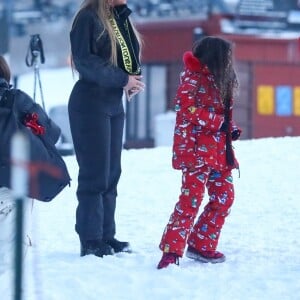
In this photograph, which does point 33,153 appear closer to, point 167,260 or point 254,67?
point 167,260

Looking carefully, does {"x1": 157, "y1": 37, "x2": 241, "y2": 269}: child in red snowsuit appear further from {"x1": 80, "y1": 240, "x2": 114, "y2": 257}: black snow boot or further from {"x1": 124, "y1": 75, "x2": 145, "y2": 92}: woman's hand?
{"x1": 80, "y1": 240, "x2": 114, "y2": 257}: black snow boot

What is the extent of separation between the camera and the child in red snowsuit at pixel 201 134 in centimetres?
562

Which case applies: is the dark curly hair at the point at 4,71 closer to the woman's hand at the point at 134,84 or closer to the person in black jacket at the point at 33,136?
the person in black jacket at the point at 33,136

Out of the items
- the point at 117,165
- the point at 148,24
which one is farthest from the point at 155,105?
the point at 117,165

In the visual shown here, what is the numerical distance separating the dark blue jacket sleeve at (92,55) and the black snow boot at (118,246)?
3.16ft

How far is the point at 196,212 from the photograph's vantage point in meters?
5.77

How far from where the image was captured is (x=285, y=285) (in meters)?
5.34

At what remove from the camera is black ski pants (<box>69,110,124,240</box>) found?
228 inches

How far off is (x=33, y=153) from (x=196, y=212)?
1059 millimetres

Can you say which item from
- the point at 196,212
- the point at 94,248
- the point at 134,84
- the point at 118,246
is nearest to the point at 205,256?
the point at 196,212

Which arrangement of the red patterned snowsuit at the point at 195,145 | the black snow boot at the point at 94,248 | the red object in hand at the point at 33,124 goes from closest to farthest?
1. the red object in hand at the point at 33,124
2. the red patterned snowsuit at the point at 195,145
3. the black snow boot at the point at 94,248

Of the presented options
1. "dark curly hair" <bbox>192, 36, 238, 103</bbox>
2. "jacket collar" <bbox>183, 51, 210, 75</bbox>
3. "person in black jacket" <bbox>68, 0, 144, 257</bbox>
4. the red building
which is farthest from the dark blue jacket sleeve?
the red building

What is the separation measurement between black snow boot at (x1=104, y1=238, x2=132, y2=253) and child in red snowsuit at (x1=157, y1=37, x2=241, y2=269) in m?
0.40

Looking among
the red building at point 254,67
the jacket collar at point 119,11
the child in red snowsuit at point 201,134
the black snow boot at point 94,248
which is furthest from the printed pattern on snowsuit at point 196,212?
the red building at point 254,67
